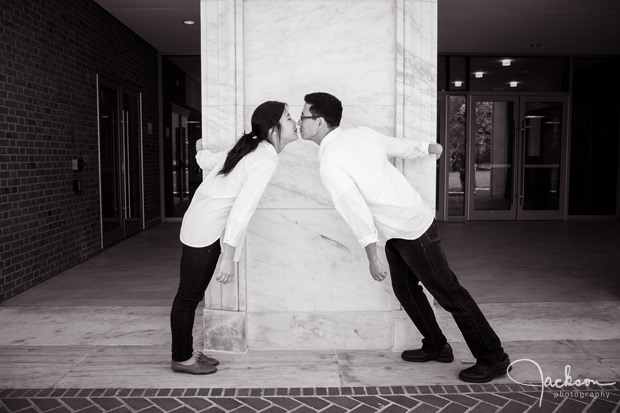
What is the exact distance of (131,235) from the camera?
967cm

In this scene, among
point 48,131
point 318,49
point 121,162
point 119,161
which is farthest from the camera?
point 121,162

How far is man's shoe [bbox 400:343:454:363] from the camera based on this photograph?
3816mm

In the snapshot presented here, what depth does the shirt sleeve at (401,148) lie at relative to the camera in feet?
12.2

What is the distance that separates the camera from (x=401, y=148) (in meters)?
3.73

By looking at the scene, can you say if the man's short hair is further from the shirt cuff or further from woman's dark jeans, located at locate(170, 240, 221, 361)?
woman's dark jeans, located at locate(170, 240, 221, 361)

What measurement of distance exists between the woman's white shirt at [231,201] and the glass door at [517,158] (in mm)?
9088

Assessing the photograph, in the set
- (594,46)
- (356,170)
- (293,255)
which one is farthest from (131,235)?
(594,46)

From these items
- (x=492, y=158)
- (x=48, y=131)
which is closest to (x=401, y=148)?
(x=48, y=131)

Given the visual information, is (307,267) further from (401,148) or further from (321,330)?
(401,148)

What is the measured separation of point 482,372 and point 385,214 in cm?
106

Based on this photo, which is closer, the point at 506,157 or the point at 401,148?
the point at 401,148

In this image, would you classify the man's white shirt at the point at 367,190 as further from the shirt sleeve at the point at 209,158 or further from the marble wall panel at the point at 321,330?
the marble wall panel at the point at 321,330

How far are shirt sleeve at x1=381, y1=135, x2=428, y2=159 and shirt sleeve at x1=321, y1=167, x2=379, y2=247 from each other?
0.55 m

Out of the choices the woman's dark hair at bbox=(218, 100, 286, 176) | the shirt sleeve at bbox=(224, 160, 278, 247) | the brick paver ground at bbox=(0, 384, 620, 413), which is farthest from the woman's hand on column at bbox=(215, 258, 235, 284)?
the brick paver ground at bbox=(0, 384, 620, 413)
